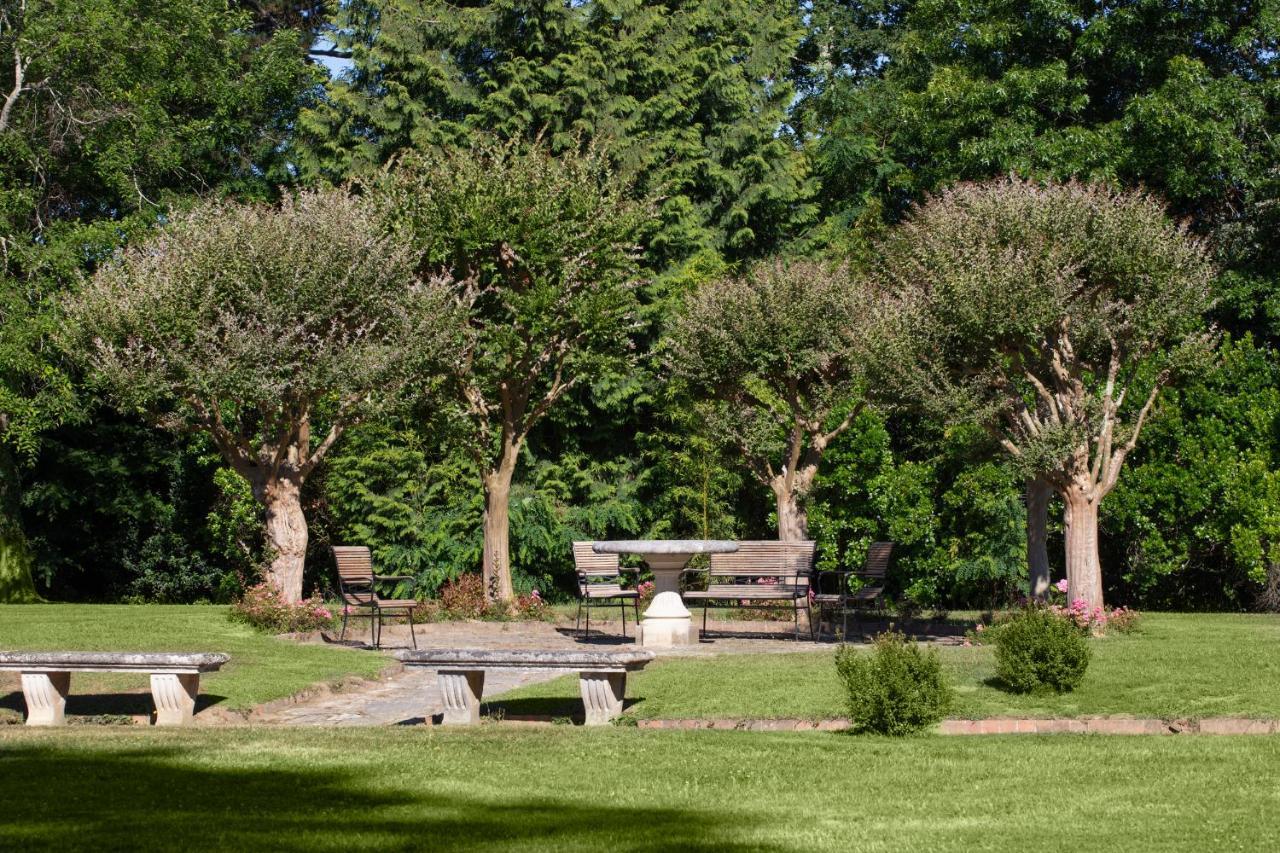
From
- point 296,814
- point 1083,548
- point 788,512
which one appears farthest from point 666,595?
point 296,814

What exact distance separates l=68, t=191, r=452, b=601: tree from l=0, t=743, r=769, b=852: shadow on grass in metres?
10.1

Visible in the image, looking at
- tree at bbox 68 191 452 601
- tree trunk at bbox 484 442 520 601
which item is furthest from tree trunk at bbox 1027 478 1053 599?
tree at bbox 68 191 452 601

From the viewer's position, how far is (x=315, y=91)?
107 ft

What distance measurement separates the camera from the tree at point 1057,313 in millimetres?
17234

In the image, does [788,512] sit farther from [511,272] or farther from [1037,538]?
[511,272]

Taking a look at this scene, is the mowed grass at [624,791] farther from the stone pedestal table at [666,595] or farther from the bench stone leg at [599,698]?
the stone pedestal table at [666,595]

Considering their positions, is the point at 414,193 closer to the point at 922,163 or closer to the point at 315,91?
the point at 315,91

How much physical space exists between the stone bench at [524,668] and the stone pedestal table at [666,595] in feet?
17.1

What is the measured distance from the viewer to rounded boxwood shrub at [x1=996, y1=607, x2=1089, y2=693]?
485 inches

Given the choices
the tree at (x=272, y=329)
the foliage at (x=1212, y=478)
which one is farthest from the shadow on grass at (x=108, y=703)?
the foliage at (x=1212, y=478)

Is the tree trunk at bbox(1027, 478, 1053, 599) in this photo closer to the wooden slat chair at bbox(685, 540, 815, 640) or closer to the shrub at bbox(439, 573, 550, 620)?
the wooden slat chair at bbox(685, 540, 815, 640)

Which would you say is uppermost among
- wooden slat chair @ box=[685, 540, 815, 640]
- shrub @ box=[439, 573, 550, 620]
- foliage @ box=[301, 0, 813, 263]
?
foliage @ box=[301, 0, 813, 263]

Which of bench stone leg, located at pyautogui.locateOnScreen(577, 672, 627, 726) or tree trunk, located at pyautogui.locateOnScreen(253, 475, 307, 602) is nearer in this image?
bench stone leg, located at pyautogui.locateOnScreen(577, 672, 627, 726)

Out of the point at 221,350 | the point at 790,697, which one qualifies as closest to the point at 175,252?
the point at 221,350
